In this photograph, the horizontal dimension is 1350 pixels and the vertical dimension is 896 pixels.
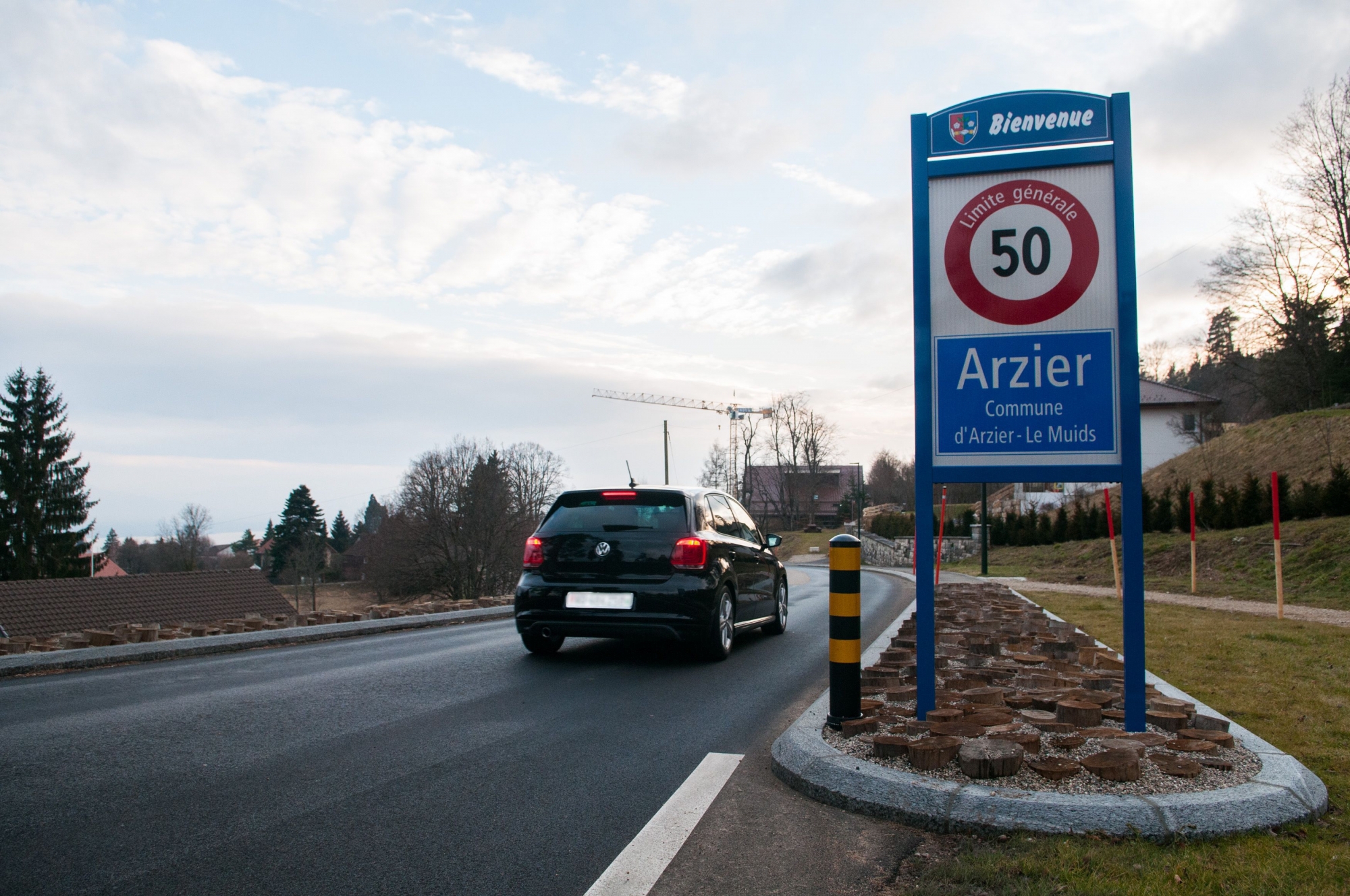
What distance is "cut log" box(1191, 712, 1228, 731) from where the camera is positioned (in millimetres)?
4082

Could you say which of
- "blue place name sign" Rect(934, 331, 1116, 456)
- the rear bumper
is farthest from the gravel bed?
the rear bumper

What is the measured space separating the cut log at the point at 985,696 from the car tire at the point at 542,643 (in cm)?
384

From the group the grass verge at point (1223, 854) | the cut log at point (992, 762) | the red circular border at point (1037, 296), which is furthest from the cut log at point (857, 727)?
the red circular border at point (1037, 296)

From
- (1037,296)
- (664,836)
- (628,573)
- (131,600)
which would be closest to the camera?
(664,836)

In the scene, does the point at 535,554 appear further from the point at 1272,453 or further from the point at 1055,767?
the point at 1272,453

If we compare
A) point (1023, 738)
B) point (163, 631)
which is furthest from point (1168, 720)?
point (163, 631)

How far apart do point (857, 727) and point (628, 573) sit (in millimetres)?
3430

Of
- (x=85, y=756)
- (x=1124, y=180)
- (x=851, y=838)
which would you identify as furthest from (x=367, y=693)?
(x=1124, y=180)

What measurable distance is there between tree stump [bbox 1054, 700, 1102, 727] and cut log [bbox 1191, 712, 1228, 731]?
42 centimetres

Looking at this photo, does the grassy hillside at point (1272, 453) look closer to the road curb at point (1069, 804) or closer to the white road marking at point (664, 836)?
the road curb at point (1069, 804)

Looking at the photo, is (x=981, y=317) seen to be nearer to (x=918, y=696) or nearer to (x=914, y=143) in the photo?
(x=914, y=143)

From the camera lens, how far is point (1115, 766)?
11.1 feet

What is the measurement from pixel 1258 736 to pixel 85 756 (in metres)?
5.70

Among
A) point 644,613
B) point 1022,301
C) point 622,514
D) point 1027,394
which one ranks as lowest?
point 644,613
